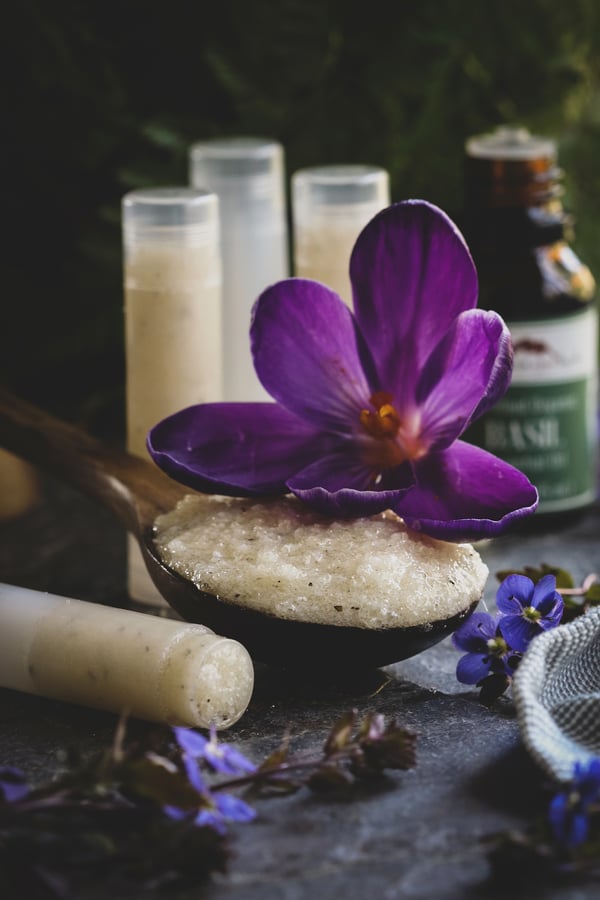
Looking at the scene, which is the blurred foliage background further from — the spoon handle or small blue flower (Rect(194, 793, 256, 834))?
small blue flower (Rect(194, 793, 256, 834))

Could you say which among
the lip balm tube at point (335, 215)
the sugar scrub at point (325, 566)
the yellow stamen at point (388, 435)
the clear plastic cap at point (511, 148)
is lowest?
the sugar scrub at point (325, 566)

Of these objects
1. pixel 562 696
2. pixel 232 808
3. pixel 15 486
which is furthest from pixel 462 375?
pixel 15 486

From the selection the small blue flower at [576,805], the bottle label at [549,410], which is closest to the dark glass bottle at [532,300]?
the bottle label at [549,410]

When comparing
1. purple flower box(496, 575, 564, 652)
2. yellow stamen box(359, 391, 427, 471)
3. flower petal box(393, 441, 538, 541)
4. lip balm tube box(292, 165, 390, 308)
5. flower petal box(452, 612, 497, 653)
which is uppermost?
lip balm tube box(292, 165, 390, 308)

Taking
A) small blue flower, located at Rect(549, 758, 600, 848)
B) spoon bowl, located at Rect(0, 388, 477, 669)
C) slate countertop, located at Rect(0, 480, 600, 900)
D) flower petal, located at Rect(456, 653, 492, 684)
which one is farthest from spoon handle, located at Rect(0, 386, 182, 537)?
small blue flower, located at Rect(549, 758, 600, 848)

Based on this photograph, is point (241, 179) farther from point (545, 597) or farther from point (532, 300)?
point (545, 597)

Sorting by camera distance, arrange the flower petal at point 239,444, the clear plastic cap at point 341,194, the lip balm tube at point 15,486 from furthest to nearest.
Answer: the lip balm tube at point 15,486 → the clear plastic cap at point 341,194 → the flower petal at point 239,444

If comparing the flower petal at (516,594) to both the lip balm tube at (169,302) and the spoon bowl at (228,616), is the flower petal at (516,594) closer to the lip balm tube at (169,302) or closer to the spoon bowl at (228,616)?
the spoon bowl at (228,616)
